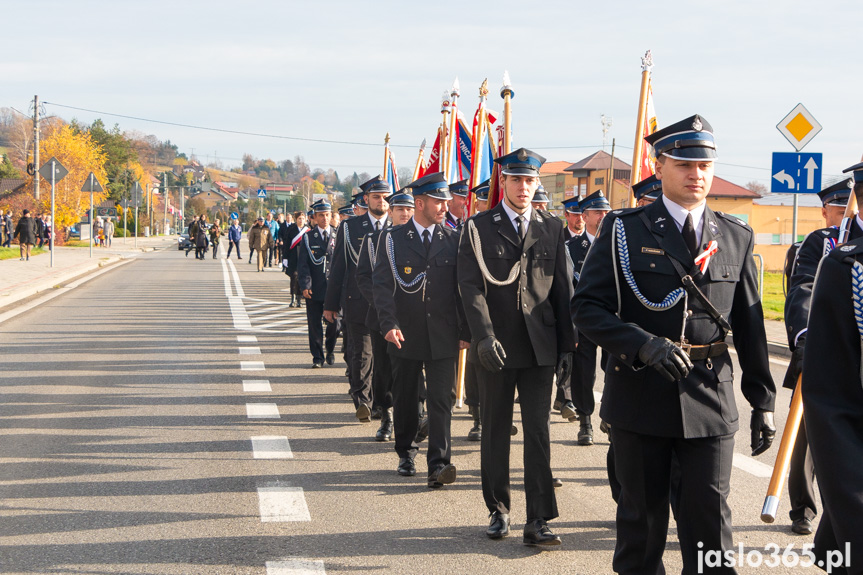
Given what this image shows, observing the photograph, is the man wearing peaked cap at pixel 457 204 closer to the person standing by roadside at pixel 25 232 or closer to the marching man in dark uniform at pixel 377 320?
the marching man in dark uniform at pixel 377 320

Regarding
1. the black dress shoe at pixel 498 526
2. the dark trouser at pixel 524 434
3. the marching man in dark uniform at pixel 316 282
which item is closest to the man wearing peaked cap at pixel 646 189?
the dark trouser at pixel 524 434

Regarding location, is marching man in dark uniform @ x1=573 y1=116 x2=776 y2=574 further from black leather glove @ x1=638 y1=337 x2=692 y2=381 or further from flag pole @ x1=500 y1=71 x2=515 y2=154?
flag pole @ x1=500 y1=71 x2=515 y2=154

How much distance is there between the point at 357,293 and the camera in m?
9.45

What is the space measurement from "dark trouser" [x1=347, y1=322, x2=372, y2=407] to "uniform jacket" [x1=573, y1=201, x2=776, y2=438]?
519 centimetres

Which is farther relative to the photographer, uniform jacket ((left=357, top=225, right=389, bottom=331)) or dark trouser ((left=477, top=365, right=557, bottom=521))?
uniform jacket ((left=357, top=225, right=389, bottom=331))

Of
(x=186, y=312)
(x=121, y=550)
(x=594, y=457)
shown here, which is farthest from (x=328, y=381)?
(x=186, y=312)

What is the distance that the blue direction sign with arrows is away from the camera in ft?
48.4

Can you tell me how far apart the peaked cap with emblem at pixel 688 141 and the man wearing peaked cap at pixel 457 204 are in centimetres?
545

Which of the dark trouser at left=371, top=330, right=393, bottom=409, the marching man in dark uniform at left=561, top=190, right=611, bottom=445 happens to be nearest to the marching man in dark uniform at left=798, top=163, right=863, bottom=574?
the marching man in dark uniform at left=561, top=190, right=611, bottom=445

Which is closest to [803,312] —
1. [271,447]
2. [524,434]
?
[524,434]

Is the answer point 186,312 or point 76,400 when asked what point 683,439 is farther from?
point 186,312

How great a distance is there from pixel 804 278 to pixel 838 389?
262 centimetres

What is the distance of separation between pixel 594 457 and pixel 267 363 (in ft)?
19.8

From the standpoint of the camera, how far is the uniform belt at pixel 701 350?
3883 mm
